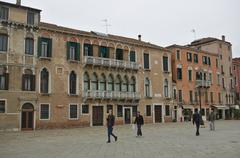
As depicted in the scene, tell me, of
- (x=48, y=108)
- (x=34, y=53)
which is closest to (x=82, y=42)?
(x=34, y=53)

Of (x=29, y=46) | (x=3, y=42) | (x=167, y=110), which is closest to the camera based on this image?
(x=3, y=42)

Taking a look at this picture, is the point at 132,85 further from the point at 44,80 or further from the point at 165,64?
the point at 44,80

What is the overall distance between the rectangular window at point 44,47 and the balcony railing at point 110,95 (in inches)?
230

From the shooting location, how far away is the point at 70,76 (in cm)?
3303

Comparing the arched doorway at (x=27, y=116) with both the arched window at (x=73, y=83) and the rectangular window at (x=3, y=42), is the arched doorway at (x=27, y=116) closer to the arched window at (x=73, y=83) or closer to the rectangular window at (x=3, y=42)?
the arched window at (x=73, y=83)

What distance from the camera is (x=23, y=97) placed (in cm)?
2903

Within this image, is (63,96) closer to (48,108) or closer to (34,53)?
(48,108)

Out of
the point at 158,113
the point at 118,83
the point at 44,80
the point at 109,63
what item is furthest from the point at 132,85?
the point at 44,80

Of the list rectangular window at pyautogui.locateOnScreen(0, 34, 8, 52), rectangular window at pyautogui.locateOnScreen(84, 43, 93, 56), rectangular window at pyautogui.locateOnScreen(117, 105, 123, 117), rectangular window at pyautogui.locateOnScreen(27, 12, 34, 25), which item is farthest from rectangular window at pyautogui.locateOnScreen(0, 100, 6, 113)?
rectangular window at pyautogui.locateOnScreen(117, 105, 123, 117)

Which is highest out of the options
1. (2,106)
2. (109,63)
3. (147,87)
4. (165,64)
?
(165,64)

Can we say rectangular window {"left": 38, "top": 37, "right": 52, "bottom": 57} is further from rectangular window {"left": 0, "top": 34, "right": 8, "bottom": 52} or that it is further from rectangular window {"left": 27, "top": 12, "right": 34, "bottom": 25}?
rectangular window {"left": 0, "top": 34, "right": 8, "bottom": 52}

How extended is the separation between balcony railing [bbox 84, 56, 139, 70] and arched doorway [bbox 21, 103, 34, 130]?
8004mm

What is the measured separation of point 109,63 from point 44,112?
9.70 meters

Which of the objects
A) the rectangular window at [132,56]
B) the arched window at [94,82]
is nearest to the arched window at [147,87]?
the rectangular window at [132,56]
